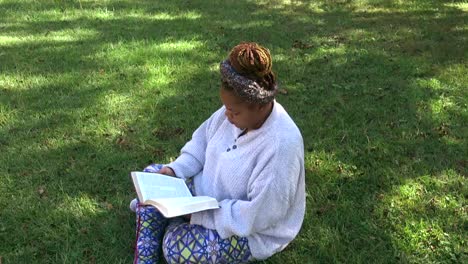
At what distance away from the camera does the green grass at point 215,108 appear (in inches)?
129

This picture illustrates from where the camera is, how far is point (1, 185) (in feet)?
12.1

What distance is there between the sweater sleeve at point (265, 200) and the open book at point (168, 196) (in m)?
0.11

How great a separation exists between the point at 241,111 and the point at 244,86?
7.0 inches

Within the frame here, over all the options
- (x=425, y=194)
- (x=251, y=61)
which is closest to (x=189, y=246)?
(x=251, y=61)

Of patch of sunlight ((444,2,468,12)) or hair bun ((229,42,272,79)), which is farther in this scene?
patch of sunlight ((444,2,468,12))

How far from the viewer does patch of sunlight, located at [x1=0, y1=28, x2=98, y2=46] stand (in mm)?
6309

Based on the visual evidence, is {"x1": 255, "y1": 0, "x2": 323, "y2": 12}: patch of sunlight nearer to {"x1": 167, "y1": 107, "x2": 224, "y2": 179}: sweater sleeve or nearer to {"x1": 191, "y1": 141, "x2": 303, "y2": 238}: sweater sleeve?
{"x1": 167, "y1": 107, "x2": 224, "y2": 179}: sweater sleeve

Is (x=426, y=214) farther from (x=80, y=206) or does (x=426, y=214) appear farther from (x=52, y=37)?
(x=52, y=37)

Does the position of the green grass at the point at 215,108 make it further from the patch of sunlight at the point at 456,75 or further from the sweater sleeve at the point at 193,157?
the sweater sleeve at the point at 193,157

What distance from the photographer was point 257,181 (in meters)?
2.52

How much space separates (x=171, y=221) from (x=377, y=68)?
11.8 feet

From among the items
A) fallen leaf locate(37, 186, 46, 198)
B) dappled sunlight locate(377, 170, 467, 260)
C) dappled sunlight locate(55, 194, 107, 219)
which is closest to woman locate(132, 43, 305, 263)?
dappled sunlight locate(55, 194, 107, 219)

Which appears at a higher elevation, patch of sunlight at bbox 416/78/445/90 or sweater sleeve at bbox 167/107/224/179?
sweater sleeve at bbox 167/107/224/179

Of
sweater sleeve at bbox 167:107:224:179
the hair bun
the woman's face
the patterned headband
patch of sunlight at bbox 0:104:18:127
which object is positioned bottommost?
patch of sunlight at bbox 0:104:18:127
